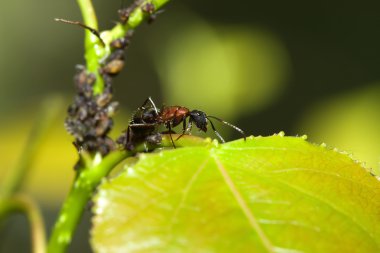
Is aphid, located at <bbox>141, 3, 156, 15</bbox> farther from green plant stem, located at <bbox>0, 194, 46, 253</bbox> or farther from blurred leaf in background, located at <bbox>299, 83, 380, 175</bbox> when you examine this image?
blurred leaf in background, located at <bbox>299, 83, 380, 175</bbox>

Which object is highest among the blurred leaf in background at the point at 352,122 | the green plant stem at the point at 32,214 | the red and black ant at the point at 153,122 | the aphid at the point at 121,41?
the aphid at the point at 121,41

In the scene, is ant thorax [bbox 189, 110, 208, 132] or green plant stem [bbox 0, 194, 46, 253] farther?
ant thorax [bbox 189, 110, 208, 132]

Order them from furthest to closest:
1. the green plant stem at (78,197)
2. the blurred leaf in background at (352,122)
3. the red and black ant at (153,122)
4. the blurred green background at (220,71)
→ the blurred green background at (220,71) < the blurred leaf in background at (352,122) < the red and black ant at (153,122) < the green plant stem at (78,197)

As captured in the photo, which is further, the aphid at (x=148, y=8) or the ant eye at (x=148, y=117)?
the ant eye at (x=148, y=117)

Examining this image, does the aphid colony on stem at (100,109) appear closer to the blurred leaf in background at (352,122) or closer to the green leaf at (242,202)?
the green leaf at (242,202)

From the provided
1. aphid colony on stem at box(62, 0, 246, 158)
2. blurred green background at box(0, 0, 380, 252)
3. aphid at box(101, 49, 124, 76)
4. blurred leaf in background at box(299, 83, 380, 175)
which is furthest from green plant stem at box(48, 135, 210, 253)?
blurred leaf in background at box(299, 83, 380, 175)

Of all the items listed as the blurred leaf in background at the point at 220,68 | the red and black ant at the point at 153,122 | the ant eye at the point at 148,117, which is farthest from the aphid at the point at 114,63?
the blurred leaf in background at the point at 220,68

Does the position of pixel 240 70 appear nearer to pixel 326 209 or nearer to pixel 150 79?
pixel 326 209

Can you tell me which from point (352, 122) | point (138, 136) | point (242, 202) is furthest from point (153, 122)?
point (352, 122)
